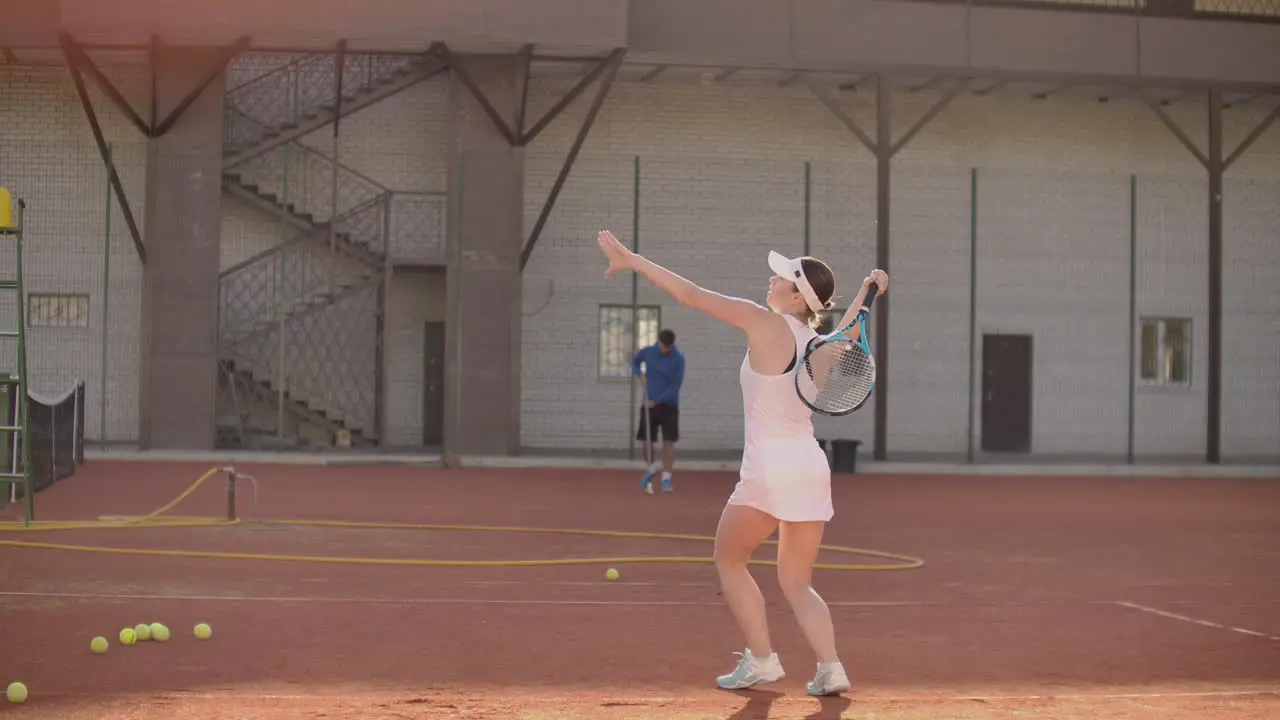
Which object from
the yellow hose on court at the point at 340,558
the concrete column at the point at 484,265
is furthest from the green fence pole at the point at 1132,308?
the yellow hose on court at the point at 340,558

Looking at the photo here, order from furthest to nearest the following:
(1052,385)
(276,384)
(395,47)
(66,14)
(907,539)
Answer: (1052,385) → (276,384) → (395,47) → (66,14) → (907,539)

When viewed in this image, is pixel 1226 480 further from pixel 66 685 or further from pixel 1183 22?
pixel 66 685

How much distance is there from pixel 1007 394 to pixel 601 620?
73.4 feet

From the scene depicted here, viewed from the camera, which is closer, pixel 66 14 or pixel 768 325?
pixel 768 325

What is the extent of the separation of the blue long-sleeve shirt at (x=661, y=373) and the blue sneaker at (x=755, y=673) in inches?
482

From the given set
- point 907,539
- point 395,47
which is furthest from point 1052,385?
point 907,539

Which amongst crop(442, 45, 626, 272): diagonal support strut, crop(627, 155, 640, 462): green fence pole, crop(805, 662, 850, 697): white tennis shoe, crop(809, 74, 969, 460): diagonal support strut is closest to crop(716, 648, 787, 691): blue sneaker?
crop(805, 662, 850, 697): white tennis shoe

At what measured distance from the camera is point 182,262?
26531 mm

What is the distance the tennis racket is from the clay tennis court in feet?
4.57

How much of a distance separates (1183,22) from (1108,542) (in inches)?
615

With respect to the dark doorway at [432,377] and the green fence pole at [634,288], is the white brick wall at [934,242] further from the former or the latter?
the dark doorway at [432,377]

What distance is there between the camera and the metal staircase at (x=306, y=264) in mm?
27422

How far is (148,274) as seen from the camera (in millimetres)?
26547

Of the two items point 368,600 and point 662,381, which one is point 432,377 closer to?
point 662,381
